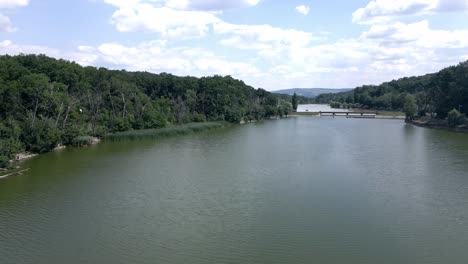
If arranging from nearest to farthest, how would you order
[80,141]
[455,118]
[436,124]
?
[80,141] < [455,118] < [436,124]

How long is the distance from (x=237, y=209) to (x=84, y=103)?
27.3 m

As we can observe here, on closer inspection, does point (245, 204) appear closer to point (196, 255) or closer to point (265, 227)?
point (265, 227)

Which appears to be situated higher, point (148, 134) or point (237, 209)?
point (148, 134)

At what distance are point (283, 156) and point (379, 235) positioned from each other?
14860 mm

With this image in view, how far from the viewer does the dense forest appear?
29.5 meters

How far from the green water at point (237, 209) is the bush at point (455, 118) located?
1935 centimetres

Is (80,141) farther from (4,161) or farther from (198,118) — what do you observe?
(198,118)

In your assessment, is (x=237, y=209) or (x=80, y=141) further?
(x=80, y=141)

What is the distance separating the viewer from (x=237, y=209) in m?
15.5

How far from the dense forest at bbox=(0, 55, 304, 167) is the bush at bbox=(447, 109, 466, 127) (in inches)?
1002

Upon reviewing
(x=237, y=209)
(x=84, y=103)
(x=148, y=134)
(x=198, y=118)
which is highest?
(x=84, y=103)

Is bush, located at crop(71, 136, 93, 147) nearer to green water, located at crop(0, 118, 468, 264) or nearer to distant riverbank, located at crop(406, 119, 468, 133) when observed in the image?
green water, located at crop(0, 118, 468, 264)

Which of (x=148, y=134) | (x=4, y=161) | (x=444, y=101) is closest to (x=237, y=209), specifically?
(x=4, y=161)

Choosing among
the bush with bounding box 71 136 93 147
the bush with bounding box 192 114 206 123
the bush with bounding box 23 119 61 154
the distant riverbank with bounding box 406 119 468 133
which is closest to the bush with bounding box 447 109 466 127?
the distant riverbank with bounding box 406 119 468 133
